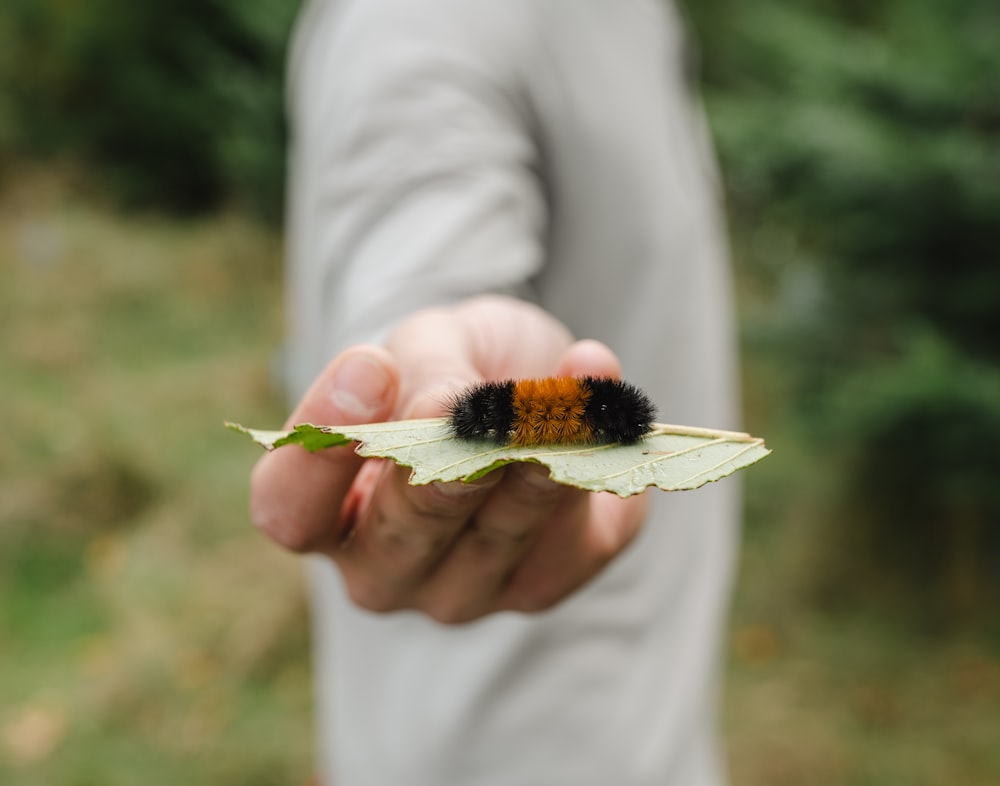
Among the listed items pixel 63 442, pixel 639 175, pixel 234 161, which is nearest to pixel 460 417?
pixel 639 175

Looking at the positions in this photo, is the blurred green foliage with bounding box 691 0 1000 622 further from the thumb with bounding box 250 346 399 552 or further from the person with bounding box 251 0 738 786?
the thumb with bounding box 250 346 399 552

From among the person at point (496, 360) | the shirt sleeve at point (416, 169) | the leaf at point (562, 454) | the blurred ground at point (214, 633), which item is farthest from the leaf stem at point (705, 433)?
the blurred ground at point (214, 633)

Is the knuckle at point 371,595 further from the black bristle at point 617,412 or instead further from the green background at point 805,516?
the green background at point 805,516

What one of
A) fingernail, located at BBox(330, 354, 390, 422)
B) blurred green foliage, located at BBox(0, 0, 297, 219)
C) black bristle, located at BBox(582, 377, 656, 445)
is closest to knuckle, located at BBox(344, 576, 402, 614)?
fingernail, located at BBox(330, 354, 390, 422)

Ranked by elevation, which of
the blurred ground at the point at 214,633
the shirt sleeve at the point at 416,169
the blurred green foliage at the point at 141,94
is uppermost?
the blurred green foliage at the point at 141,94

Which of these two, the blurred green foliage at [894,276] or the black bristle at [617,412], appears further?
the blurred green foliage at [894,276]

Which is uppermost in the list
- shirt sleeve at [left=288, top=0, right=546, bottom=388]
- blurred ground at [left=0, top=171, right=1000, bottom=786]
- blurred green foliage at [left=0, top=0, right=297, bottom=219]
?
→ blurred green foliage at [left=0, top=0, right=297, bottom=219]

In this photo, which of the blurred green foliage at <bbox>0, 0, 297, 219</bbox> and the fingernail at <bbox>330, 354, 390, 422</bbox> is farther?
the blurred green foliage at <bbox>0, 0, 297, 219</bbox>
